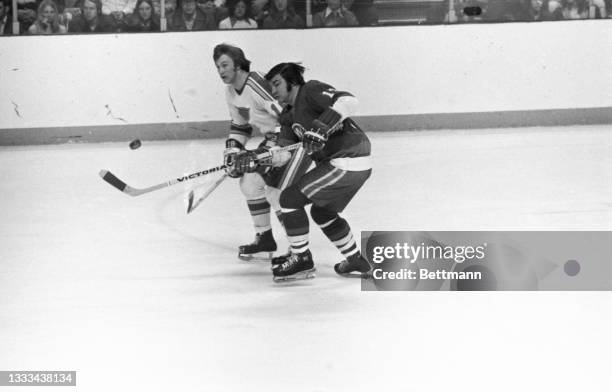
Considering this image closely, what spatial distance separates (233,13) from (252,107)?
4166 mm

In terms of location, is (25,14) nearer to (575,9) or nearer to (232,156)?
(575,9)

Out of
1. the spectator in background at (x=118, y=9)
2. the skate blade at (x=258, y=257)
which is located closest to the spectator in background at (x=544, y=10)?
the spectator in background at (x=118, y=9)

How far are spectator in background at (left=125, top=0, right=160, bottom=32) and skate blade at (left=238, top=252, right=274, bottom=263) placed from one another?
4310 millimetres

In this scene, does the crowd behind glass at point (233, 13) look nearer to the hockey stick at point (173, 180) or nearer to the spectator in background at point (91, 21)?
the spectator in background at point (91, 21)

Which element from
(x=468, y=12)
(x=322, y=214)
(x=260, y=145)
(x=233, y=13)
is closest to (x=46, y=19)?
(x=233, y=13)

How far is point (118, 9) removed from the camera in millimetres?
8859

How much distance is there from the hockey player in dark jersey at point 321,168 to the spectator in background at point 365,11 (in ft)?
15.2

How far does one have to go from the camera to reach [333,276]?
4.56 meters

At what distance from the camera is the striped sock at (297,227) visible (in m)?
4.45

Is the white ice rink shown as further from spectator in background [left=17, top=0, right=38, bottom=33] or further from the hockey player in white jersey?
spectator in background [left=17, top=0, right=38, bottom=33]

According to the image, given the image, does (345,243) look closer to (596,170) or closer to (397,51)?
(596,170)

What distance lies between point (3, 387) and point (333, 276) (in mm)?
1782

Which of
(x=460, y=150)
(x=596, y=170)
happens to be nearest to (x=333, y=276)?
(x=596, y=170)

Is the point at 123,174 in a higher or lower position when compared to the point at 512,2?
lower
